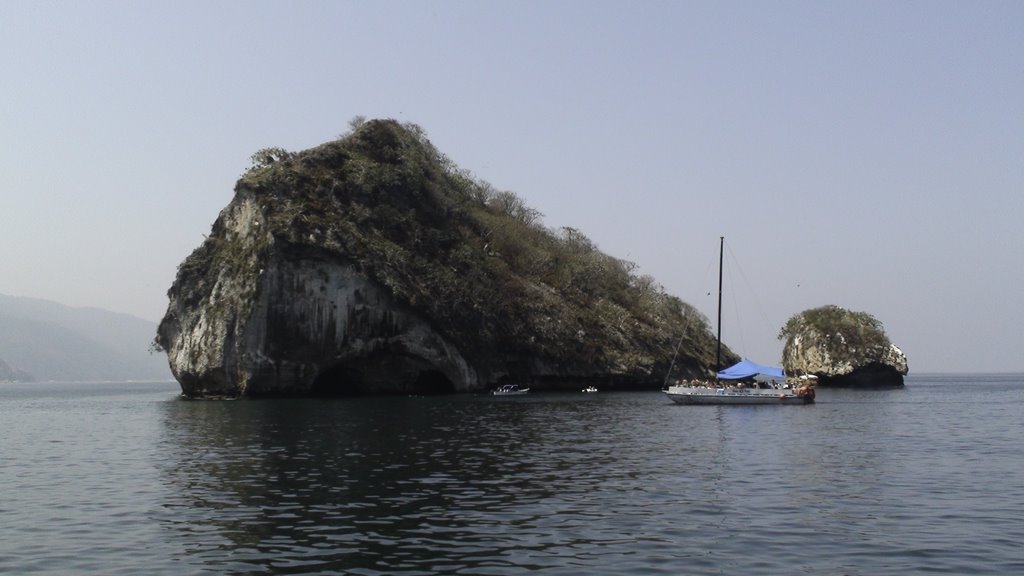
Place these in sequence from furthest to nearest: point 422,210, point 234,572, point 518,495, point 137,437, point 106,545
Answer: point 422,210 → point 137,437 → point 518,495 → point 106,545 → point 234,572

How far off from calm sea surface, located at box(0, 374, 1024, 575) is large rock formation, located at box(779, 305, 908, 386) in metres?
78.9

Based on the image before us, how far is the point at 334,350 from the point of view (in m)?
84.4

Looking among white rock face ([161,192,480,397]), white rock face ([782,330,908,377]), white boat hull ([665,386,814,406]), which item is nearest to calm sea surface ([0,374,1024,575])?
white boat hull ([665,386,814,406])

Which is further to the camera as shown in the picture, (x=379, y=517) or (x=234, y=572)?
(x=379, y=517)

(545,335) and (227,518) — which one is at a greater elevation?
(545,335)

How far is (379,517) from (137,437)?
29.0 m

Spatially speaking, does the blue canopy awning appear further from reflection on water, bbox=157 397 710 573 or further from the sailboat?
reflection on water, bbox=157 397 710 573

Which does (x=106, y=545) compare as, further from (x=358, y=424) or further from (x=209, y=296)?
(x=209, y=296)

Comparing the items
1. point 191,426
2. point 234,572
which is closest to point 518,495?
point 234,572

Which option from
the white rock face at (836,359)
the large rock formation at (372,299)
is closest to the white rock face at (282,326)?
the large rock formation at (372,299)

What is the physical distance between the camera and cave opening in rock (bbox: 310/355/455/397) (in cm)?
8988

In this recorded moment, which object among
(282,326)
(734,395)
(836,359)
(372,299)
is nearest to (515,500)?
(734,395)

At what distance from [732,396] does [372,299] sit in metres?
35.4

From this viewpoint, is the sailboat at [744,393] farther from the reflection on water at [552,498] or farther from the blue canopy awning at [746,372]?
the reflection on water at [552,498]
